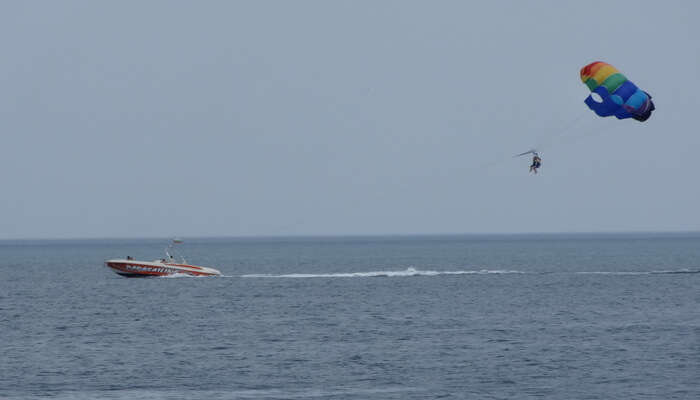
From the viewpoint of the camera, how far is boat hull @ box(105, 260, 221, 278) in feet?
325

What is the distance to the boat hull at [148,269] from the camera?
3903 inches

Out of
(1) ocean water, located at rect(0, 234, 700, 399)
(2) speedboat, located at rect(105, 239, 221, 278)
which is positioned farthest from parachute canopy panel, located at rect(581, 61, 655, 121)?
(2) speedboat, located at rect(105, 239, 221, 278)

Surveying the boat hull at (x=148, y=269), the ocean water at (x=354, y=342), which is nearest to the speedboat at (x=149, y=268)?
the boat hull at (x=148, y=269)

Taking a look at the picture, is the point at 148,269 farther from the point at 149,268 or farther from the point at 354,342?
the point at 354,342

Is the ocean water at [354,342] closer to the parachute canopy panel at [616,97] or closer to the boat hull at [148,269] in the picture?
the boat hull at [148,269]

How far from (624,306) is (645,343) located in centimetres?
2154

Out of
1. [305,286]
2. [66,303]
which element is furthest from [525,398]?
Result: [305,286]

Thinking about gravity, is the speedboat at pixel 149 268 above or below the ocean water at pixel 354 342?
above

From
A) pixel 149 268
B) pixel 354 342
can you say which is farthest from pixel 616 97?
pixel 149 268

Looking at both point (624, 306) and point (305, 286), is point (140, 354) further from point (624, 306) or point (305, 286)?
point (305, 286)

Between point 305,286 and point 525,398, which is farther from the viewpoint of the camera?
point 305,286

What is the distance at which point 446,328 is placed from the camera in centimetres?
6009

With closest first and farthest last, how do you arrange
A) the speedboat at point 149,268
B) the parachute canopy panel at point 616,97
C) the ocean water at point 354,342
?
the ocean water at point 354,342 → the parachute canopy panel at point 616,97 → the speedboat at point 149,268

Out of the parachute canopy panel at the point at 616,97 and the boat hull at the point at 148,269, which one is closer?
the parachute canopy panel at the point at 616,97
